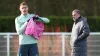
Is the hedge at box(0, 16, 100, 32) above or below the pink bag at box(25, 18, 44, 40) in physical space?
below

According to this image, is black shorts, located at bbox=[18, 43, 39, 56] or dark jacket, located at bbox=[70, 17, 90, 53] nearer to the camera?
black shorts, located at bbox=[18, 43, 39, 56]

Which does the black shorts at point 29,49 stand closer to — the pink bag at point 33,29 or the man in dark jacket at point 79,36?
the pink bag at point 33,29

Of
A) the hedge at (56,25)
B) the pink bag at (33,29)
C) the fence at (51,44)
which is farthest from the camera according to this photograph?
the hedge at (56,25)

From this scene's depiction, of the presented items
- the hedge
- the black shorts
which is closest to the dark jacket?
the black shorts

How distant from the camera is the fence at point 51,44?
10.5 meters

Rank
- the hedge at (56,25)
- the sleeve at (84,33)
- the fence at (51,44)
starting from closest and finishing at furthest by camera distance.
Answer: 1. the sleeve at (84,33)
2. the fence at (51,44)
3. the hedge at (56,25)

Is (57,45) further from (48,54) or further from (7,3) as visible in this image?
(7,3)

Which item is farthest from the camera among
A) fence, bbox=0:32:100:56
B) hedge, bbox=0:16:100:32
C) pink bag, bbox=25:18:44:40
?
hedge, bbox=0:16:100:32

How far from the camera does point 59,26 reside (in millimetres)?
14844

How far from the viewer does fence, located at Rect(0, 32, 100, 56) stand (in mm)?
10547

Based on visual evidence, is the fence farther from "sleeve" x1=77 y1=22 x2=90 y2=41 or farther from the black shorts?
the black shorts

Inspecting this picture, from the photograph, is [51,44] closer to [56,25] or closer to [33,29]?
[33,29]

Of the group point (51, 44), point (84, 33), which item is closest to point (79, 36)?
point (84, 33)

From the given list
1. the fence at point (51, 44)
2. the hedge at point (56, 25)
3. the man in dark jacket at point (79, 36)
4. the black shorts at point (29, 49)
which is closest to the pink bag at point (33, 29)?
the black shorts at point (29, 49)
